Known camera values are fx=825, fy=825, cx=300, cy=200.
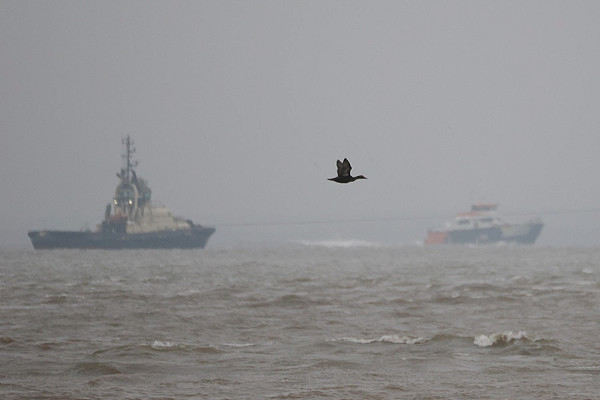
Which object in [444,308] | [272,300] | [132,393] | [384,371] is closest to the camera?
[132,393]

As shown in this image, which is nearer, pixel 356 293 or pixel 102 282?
pixel 356 293

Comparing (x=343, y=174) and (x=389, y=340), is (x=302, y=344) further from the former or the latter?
(x=343, y=174)

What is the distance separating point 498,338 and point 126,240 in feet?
375

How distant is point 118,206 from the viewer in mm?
133250

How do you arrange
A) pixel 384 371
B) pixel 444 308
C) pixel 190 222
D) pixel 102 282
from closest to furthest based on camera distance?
1. pixel 384 371
2. pixel 444 308
3. pixel 102 282
4. pixel 190 222

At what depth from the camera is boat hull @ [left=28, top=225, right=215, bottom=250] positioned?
124m

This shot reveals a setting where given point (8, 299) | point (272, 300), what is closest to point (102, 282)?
point (8, 299)

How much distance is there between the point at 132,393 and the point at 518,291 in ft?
78.4

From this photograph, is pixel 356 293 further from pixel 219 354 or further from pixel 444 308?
pixel 219 354

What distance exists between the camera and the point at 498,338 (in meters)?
19.4

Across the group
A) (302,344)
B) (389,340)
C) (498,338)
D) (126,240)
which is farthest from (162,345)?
(126,240)

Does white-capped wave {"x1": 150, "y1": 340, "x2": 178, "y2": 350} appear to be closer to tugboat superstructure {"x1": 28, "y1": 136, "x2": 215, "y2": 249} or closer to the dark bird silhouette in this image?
the dark bird silhouette

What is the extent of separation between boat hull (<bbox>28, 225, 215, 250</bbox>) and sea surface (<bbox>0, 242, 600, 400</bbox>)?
9211 cm

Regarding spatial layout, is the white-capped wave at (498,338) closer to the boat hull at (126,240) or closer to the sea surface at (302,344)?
the sea surface at (302,344)
